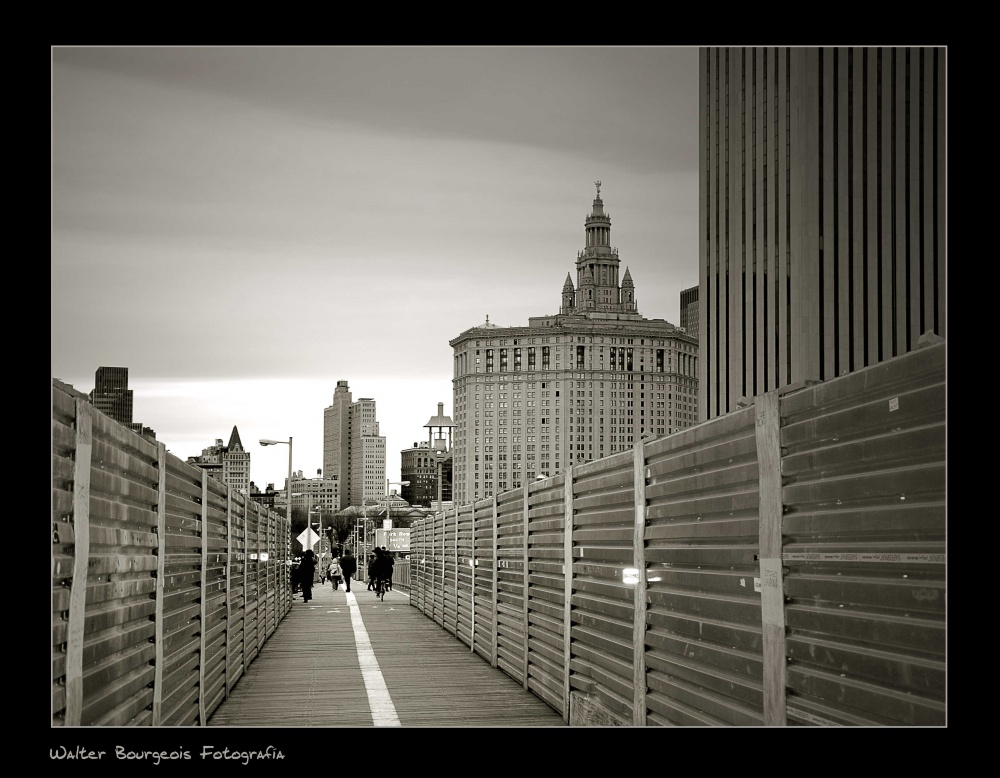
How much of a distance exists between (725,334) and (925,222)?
950 inches

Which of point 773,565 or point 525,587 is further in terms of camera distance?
point 525,587

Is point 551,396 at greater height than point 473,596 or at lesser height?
greater

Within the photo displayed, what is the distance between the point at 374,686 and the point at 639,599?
508 centimetres

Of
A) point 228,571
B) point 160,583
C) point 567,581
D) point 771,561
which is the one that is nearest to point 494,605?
point 228,571

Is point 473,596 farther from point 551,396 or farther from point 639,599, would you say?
point 551,396

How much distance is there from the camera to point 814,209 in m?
90.4

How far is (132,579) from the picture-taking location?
21.4 feet

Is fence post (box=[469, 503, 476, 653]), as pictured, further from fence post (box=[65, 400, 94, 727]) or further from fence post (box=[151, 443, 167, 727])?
fence post (box=[65, 400, 94, 727])

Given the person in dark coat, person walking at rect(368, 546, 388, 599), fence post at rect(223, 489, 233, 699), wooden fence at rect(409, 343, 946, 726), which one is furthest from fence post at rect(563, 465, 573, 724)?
person walking at rect(368, 546, 388, 599)

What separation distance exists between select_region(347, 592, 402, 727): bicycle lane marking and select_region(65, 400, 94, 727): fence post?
2.97 meters

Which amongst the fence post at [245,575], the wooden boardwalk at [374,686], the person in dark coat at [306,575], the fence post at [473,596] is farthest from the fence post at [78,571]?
the person in dark coat at [306,575]

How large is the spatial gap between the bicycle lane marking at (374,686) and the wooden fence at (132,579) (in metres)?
1.42
